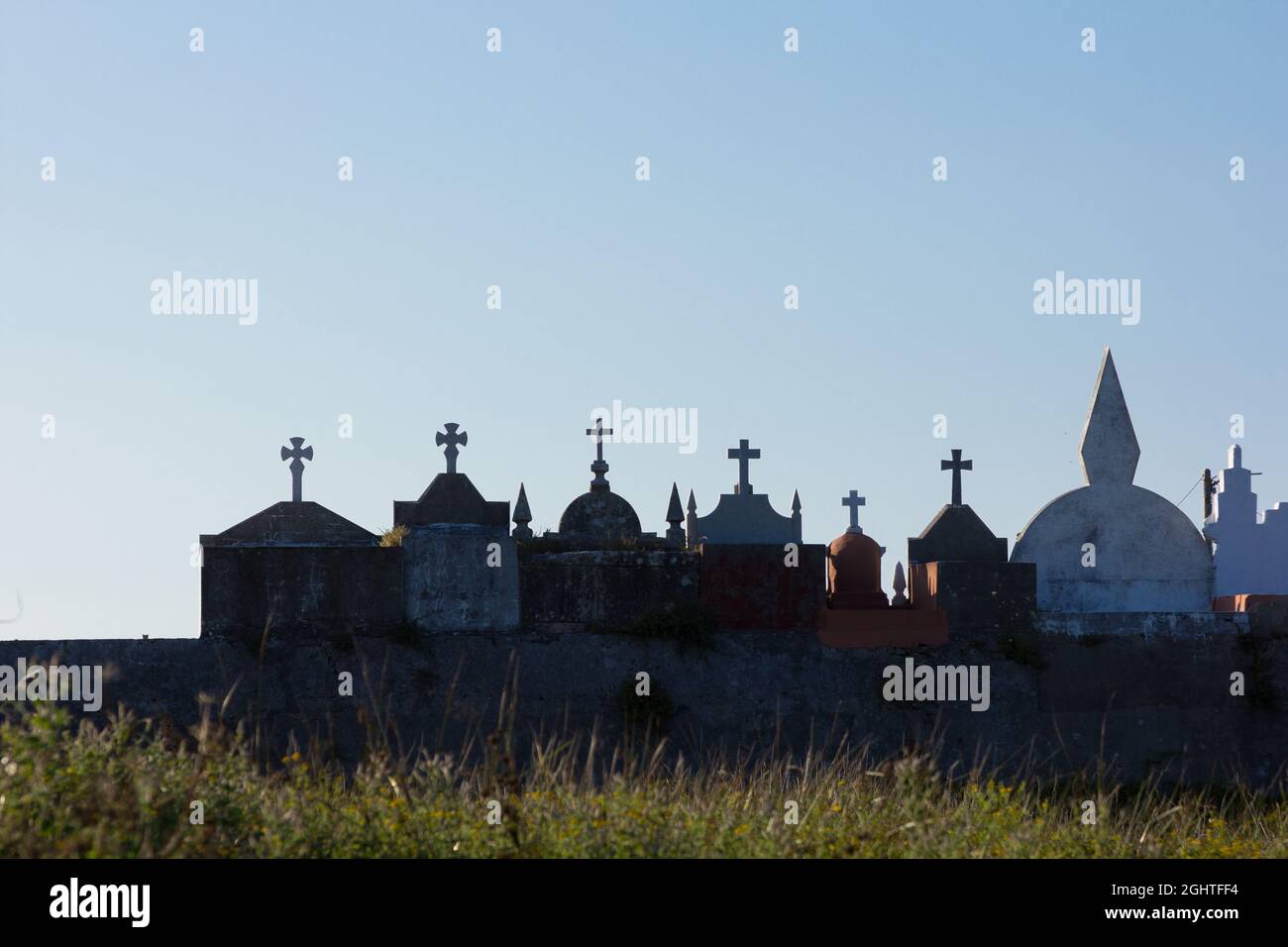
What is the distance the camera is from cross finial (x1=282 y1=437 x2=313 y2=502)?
2364 centimetres

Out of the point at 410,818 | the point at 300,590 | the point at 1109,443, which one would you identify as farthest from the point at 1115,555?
the point at 410,818

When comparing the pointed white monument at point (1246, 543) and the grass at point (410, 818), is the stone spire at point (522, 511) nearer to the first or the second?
the pointed white monument at point (1246, 543)

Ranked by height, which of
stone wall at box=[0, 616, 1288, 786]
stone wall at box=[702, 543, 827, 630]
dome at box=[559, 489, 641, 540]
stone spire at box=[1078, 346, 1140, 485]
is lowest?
stone wall at box=[0, 616, 1288, 786]

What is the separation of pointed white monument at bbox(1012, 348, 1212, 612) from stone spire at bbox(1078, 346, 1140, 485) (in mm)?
207

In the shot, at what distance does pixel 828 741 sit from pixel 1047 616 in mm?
2922

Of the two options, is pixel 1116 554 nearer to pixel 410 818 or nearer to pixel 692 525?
pixel 692 525

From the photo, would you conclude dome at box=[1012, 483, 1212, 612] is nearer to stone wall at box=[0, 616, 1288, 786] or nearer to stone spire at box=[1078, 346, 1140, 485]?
stone spire at box=[1078, 346, 1140, 485]

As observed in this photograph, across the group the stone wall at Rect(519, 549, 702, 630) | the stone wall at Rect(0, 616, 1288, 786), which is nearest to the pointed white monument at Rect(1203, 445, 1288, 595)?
the stone wall at Rect(0, 616, 1288, 786)

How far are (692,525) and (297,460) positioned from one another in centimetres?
631

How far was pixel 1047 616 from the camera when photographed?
1592 cm

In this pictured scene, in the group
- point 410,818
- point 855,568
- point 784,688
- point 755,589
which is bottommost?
point 784,688

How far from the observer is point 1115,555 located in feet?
60.6
